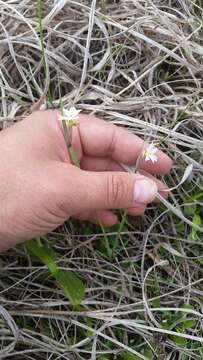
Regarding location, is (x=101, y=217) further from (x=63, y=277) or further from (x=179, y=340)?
(x=179, y=340)

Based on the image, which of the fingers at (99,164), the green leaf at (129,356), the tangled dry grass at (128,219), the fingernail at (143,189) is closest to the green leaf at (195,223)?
the tangled dry grass at (128,219)

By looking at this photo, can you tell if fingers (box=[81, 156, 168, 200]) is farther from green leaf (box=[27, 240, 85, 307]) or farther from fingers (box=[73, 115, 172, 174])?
green leaf (box=[27, 240, 85, 307])

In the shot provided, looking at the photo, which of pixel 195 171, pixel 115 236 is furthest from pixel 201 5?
pixel 115 236

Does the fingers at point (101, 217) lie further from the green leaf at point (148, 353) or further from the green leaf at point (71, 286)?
the green leaf at point (148, 353)

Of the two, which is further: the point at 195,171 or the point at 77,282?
the point at 195,171

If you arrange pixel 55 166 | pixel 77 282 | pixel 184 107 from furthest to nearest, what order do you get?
1. pixel 184 107
2. pixel 77 282
3. pixel 55 166

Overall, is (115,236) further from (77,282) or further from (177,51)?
(177,51)

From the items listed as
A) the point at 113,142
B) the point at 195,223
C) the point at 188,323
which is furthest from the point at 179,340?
the point at 113,142

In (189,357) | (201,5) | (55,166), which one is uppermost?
(201,5)
